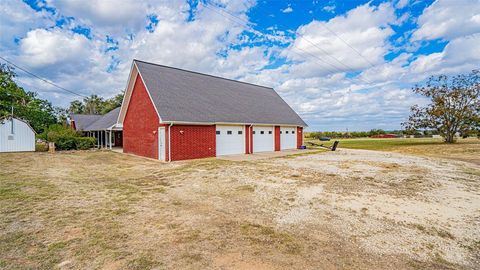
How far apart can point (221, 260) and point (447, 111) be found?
3601 cm

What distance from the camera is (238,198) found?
643 cm

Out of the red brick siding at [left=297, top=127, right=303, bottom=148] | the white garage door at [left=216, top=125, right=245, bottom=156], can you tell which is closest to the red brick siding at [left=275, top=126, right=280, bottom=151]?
the red brick siding at [left=297, top=127, right=303, bottom=148]

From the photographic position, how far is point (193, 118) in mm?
14625

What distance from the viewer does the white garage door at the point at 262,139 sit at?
1884cm

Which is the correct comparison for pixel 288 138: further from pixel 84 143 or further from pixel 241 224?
pixel 84 143

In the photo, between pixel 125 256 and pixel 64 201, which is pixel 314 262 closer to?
pixel 125 256

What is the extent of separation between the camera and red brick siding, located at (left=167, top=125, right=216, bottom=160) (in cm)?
1399

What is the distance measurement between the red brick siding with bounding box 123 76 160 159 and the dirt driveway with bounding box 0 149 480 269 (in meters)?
7.21

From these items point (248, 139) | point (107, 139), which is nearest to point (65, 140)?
point (107, 139)

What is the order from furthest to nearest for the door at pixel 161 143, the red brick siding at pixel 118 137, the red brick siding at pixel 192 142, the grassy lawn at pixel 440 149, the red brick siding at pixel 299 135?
the red brick siding at pixel 118 137 → the red brick siding at pixel 299 135 → the grassy lawn at pixel 440 149 → the door at pixel 161 143 → the red brick siding at pixel 192 142

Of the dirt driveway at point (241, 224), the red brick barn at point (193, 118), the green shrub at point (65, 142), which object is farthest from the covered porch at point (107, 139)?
the dirt driveway at point (241, 224)

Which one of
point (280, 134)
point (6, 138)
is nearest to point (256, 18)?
point (280, 134)

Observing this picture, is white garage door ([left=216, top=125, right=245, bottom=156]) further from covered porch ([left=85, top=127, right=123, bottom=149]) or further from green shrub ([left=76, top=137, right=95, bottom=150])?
covered porch ([left=85, top=127, right=123, bottom=149])

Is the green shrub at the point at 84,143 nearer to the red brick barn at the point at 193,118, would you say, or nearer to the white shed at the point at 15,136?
the white shed at the point at 15,136
